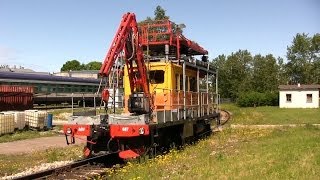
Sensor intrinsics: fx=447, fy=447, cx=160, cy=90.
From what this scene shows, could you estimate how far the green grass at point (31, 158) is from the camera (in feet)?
43.1

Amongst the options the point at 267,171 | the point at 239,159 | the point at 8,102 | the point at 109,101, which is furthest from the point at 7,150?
the point at 8,102

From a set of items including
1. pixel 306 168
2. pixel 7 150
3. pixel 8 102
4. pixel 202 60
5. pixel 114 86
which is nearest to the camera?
pixel 306 168

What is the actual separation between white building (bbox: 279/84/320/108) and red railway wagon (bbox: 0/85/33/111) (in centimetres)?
3470

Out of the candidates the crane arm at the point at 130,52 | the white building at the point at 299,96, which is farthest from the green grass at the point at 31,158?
the white building at the point at 299,96

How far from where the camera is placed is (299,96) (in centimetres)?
5791

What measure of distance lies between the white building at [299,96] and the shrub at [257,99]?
4881 mm

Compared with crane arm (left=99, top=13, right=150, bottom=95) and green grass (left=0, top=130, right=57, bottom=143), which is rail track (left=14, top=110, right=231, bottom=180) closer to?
crane arm (left=99, top=13, right=150, bottom=95)

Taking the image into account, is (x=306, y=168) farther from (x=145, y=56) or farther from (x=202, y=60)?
(x=202, y=60)

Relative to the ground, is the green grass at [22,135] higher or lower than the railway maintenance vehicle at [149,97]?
lower

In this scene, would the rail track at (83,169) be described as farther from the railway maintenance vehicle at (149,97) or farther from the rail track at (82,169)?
the railway maintenance vehicle at (149,97)

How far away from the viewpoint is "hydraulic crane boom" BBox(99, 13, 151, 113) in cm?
1351

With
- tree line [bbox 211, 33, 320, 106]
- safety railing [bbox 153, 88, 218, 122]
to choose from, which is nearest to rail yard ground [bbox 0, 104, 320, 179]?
safety railing [bbox 153, 88, 218, 122]

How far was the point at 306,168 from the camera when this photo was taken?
9.37 m

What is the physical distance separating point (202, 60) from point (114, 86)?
6721 millimetres
